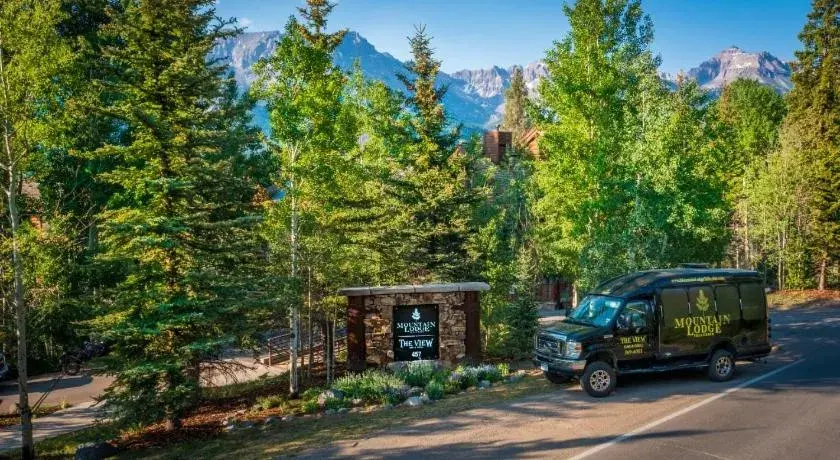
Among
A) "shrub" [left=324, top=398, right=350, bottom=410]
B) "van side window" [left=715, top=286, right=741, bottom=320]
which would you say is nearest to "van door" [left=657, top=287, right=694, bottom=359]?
"van side window" [left=715, top=286, right=741, bottom=320]

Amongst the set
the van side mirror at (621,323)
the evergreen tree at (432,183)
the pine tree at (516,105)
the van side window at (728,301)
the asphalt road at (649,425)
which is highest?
the pine tree at (516,105)

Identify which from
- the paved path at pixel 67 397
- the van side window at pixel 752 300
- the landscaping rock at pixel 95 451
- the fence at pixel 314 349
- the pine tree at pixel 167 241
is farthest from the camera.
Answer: the fence at pixel 314 349

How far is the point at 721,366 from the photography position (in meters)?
12.9

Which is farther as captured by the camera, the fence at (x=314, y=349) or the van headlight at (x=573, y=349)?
the fence at (x=314, y=349)

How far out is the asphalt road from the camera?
877cm

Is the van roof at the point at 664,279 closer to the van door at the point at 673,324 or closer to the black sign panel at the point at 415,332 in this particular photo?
the van door at the point at 673,324

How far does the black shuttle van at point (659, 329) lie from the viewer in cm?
1191

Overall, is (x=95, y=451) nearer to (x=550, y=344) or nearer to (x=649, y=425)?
(x=550, y=344)

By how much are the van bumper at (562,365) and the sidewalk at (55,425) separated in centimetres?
1158

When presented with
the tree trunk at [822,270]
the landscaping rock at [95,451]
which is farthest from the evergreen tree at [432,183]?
the tree trunk at [822,270]

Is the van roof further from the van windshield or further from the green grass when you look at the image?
the green grass

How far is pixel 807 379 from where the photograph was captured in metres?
13.0

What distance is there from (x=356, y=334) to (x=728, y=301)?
10275mm

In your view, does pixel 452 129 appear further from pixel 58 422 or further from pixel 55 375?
pixel 55 375
